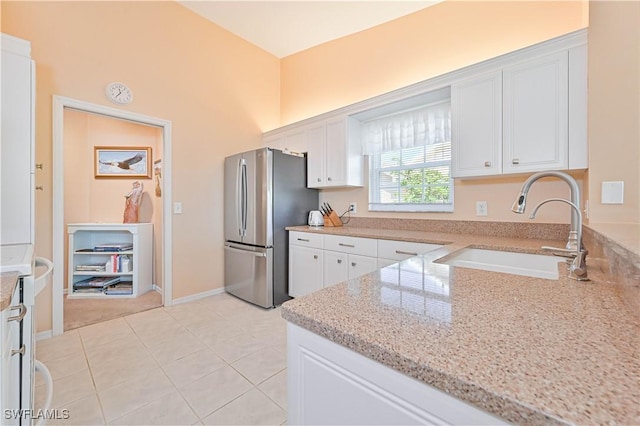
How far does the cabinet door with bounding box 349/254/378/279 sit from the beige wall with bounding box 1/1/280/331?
172 centimetres

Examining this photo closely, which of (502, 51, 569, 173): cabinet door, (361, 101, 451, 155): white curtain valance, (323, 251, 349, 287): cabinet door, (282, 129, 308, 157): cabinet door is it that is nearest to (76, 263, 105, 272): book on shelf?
(282, 129, 308, 157): cabinet door

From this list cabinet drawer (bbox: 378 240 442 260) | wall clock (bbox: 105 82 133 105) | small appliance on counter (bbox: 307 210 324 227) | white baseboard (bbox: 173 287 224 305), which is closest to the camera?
cabinet drawer (bbox: 378 240 442 260)

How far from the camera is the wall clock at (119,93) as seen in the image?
2.51 meters

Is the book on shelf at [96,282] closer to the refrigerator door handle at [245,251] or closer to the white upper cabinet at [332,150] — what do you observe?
A: the refrigerator door handle at [245,251]

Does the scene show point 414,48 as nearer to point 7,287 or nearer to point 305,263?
point 305,263

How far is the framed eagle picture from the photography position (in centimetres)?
370

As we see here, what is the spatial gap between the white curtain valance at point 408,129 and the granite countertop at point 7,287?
2.82 metres

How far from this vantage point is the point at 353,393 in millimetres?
570

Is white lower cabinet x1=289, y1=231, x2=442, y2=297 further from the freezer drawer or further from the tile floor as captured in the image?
the tile floor

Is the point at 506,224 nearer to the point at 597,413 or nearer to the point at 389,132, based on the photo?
the point at 389,132

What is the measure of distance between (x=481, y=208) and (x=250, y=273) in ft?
7.80

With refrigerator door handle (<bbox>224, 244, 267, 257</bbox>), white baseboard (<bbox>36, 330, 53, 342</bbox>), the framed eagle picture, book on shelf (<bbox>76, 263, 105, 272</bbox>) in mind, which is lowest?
white baseboard (<bbox>36, 330, 53, 342</bbox>)

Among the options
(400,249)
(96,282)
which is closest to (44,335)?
(96,282)

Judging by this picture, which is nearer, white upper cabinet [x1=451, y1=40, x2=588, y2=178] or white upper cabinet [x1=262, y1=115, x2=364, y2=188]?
white upper cabinet [x1=451, y1=40, x2=588, y2=178]
